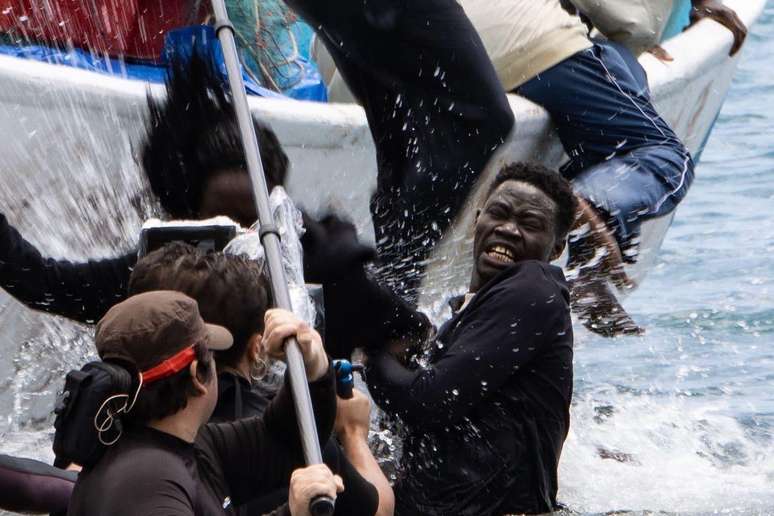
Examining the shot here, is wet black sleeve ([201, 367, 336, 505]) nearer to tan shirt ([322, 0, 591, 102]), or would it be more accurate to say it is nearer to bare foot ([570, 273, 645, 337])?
bare foot ([570, 273, 645, 337])

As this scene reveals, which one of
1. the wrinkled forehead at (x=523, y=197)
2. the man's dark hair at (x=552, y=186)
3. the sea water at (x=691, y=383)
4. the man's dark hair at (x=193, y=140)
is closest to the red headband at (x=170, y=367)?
the man's dark hair at (x=193, y=140)

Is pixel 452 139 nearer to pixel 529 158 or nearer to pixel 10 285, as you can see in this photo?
pixel 529 158

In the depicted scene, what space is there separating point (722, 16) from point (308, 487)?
526 centimetres

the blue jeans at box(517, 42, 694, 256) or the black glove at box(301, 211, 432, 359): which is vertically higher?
the black glove at box(301, 211, 432, 359)

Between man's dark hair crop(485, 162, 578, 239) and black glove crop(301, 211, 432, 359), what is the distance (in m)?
0.50

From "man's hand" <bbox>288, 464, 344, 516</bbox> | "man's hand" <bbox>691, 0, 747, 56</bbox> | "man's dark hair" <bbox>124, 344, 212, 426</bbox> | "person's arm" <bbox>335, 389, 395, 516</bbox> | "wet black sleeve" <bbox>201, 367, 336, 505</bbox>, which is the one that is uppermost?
"man's dark hair" <bbox>124, 344, 212, 426</bbox>

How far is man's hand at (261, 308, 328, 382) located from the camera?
2867 millimetres

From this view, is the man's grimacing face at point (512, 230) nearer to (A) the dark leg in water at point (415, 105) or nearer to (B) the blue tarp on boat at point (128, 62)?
(A) the dark leg in water at point (415, 105)

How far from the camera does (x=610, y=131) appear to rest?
5676 millimetres

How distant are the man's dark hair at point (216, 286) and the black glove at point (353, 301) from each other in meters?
0.73

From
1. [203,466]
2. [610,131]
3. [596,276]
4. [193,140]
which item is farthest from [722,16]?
[203,466]

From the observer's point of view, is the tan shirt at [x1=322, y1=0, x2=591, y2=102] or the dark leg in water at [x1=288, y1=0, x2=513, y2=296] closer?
the dark leg in water at [x1=288, y1=0, x2=513, y2=296]

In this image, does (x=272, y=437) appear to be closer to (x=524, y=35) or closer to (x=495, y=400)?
(x=495, y=400)

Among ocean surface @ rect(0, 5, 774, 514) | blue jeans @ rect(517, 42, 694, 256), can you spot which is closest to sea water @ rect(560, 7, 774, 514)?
ocean surface @ rect(0, 5, 774, 514)
